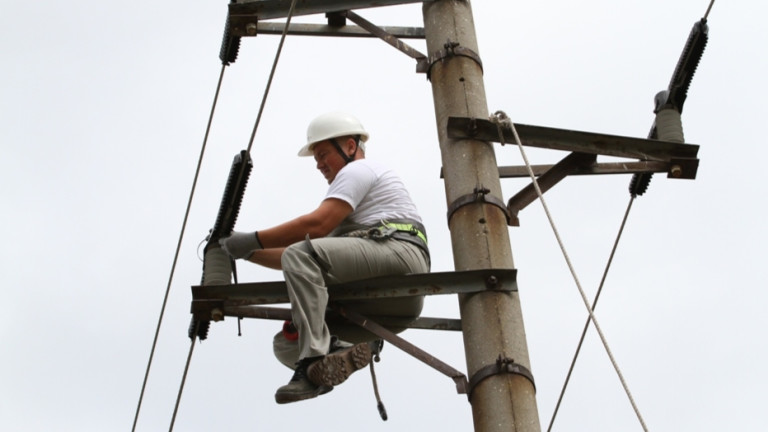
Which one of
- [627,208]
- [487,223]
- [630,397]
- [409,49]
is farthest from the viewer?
[627,208]

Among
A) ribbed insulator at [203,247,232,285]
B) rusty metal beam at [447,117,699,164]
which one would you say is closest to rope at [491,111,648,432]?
rusty metal beam at [447,117,699,164]

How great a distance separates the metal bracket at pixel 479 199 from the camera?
20.3 ft

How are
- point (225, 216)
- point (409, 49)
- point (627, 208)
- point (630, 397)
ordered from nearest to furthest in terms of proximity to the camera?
point (630, 397) < point (225, 216) < point (409, 49) < point (627, 208)

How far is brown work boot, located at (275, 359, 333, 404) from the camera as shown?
5.77 metres

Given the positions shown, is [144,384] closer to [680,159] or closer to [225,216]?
[225,216]

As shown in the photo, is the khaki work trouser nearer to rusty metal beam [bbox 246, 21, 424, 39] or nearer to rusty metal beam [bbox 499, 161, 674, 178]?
rusty metal beam [bbox 499, 161, 674, 178]

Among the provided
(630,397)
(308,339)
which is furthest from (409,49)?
(630,397)

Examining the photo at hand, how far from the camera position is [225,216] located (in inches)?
260

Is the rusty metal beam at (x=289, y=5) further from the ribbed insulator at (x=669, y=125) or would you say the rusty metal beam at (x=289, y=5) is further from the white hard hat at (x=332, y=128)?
the ribbed insulator at (x=669, y=125)

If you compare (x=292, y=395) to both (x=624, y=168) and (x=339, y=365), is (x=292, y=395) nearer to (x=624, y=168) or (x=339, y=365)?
(x=339, y=365)

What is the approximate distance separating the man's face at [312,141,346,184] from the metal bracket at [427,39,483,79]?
690 millimetres

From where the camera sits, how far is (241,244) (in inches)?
255

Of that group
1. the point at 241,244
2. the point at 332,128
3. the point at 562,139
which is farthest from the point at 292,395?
the point at 562,139

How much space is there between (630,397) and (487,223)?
3.47 feet
